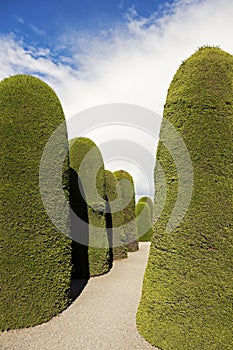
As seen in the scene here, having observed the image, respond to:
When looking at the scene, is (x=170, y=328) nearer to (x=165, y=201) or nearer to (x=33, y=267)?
(x=165, y=201)

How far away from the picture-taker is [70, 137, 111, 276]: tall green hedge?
9.00 m

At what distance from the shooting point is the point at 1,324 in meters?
5.12

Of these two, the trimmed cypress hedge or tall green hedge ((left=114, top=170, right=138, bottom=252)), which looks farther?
tall green hedge ((left=114, top=170, right=138, bottom=252))

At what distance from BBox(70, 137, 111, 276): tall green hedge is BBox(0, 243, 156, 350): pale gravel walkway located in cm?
137

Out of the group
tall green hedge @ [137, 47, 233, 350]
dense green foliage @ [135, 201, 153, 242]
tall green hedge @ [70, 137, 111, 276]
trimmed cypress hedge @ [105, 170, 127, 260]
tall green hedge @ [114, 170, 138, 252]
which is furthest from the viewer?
dense green foliage @ [135, 201, 153, 242]

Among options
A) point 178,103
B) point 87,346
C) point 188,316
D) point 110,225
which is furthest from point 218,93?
point 110,225

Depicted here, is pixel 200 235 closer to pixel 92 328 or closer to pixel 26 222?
pixel 92 328

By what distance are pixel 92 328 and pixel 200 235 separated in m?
2.98

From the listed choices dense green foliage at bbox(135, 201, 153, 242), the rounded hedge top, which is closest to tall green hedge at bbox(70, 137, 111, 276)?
the rounded hedge top

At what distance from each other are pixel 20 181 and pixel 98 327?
3324mm

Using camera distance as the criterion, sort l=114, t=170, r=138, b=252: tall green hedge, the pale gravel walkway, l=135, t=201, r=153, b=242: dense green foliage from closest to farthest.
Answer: the pale gravel walkway < l=114, t=170, r=138, b=252: tall green hedge < l=135, t=201, r=153, b=242: dense green foliage

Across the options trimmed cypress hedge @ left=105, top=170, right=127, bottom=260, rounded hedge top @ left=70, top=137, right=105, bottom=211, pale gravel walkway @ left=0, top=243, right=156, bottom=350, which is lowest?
pale gravel walkway @ left=0, top=243, right=156, bottom=350

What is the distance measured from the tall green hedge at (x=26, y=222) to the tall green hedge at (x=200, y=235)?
2.22 meters

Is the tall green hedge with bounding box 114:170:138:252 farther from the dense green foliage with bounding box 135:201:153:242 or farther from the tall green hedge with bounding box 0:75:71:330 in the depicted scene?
the tall green hedge with bounding box 0:75:71:330
